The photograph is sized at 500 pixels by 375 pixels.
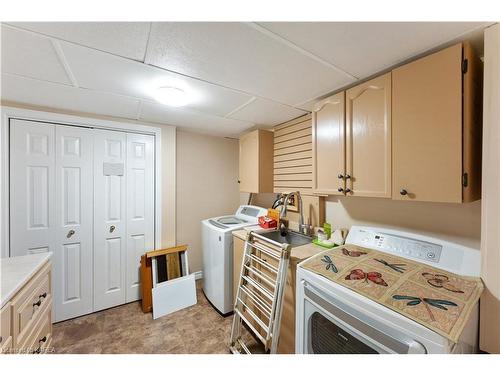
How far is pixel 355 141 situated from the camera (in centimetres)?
128

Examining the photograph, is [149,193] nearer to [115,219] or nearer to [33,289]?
[115,219]

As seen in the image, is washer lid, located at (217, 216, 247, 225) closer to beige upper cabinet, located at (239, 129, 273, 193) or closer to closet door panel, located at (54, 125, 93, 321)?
beige upper cabinet, located at (239, 129, 273, 193)

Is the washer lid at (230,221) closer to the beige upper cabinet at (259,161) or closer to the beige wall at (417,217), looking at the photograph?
the beige upper cabinet at (259,161)

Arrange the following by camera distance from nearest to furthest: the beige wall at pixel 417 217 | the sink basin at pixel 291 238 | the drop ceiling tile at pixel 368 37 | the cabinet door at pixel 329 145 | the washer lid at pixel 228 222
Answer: the drop ceiling tile at pixel 368 37 → the beige wall at pixel 417 217 → the cabinet door at pixel 329 145 → the sink basin at pixel 291 238 → the washer lid at pixel 228 222

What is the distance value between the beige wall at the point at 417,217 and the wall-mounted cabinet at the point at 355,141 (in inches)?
13.3

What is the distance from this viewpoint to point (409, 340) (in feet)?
2.25

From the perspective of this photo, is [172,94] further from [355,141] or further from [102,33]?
[355,141]

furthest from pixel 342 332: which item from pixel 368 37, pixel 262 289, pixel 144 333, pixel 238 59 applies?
pixel 144 333

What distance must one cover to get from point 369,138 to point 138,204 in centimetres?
239

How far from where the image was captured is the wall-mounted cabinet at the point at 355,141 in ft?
3.76

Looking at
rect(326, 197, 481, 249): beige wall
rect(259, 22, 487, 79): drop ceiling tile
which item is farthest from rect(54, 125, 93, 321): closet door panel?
rect(326, 197, 481, 249): beige wall

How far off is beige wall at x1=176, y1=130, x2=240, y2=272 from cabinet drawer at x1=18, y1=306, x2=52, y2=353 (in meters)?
1.40

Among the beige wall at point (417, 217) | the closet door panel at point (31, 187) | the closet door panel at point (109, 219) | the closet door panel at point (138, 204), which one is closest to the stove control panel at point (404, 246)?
the beige wall at point (417, 217)
